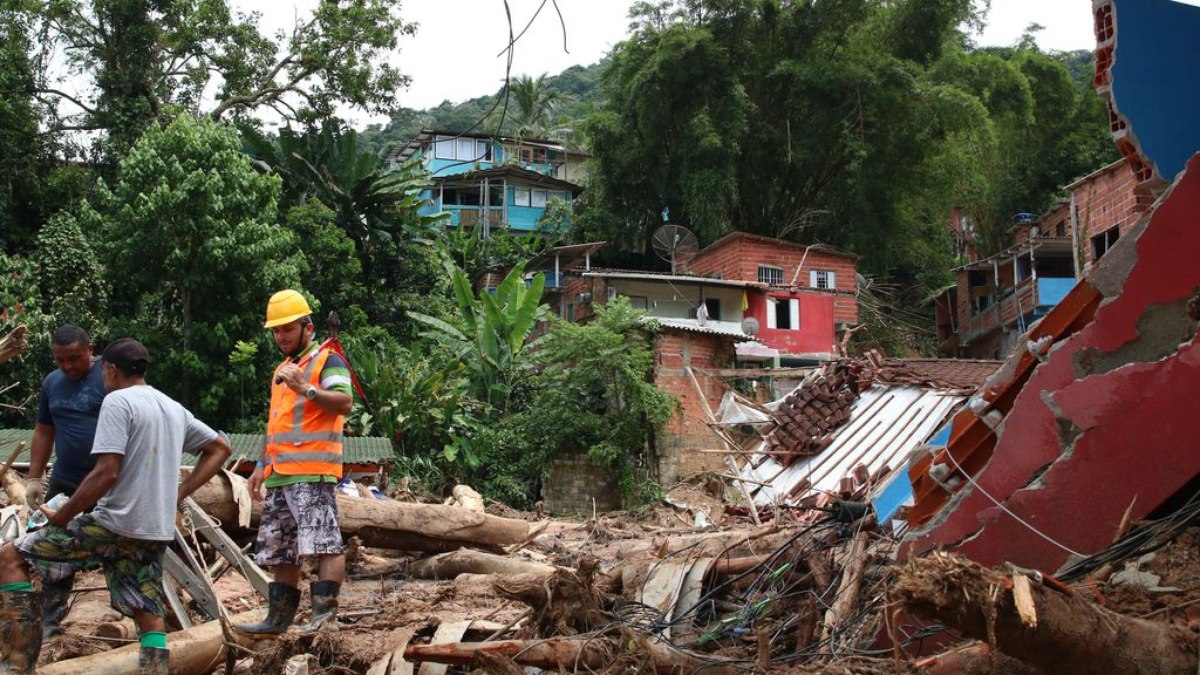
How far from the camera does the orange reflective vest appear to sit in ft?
17.3

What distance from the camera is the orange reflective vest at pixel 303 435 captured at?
528 centimetres

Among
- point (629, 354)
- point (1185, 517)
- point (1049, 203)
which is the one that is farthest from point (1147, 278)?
point (1049, 203)

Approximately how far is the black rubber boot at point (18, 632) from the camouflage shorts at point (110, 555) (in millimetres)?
221

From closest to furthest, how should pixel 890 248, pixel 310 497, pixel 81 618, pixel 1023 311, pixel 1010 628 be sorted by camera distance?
pixel 1010 628
pixel 310 497
pixel 81 618
pixel 1023 311
pixel 890 248

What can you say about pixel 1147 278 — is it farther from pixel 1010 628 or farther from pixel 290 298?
pixel 290 298

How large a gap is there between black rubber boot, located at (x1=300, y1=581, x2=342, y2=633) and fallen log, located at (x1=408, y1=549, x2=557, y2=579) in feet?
8.25

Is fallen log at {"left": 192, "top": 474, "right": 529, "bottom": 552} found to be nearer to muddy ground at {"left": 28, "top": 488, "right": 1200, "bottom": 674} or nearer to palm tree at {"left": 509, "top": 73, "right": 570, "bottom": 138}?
muddy ground at {"left": 28, "top": 488, "right": 1200, "bottom": 674}

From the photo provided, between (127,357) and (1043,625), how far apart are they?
3710 mm

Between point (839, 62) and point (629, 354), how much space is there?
16.2 metres

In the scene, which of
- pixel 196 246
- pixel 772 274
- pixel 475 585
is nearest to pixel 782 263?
pixel 772 274

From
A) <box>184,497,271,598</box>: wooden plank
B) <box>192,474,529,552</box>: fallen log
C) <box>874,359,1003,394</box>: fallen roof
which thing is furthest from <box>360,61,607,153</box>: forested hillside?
<box>184,497,271,598</box>: wooden plank

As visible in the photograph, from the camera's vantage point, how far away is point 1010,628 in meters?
2.98

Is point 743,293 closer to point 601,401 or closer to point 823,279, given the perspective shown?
point 823,279

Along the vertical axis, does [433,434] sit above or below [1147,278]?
below
